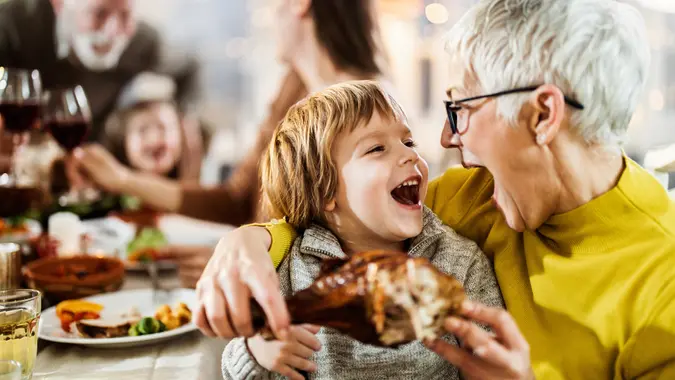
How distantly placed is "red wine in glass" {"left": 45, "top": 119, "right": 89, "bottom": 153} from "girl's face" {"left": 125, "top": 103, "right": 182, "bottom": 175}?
2.79 metres

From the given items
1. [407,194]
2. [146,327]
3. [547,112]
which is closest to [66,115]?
[146,327]

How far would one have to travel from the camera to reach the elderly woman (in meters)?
1.05

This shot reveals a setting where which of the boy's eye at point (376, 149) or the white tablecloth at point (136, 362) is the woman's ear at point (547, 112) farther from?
the white tablecloth at point (136, 362)

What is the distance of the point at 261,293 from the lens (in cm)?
85

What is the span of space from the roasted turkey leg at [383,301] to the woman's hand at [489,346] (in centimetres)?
2

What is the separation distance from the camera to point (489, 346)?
0.81 m

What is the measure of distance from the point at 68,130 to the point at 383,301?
1553 millimetres

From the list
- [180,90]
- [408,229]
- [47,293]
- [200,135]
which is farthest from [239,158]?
[408,229]

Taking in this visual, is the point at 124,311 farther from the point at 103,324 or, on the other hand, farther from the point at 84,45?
the point at 84,45

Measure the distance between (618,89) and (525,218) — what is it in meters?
0.28

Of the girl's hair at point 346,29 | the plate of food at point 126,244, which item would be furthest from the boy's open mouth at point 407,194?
the girl's hair at point 346,29

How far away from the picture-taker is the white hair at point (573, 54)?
106 centimetres

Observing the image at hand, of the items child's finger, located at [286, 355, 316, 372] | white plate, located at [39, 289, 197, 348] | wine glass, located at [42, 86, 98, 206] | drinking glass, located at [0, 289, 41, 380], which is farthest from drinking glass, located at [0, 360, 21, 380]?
wine glass, located at [42, 86, 98, 206]

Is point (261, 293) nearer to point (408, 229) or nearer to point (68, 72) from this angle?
point (408, 229)
